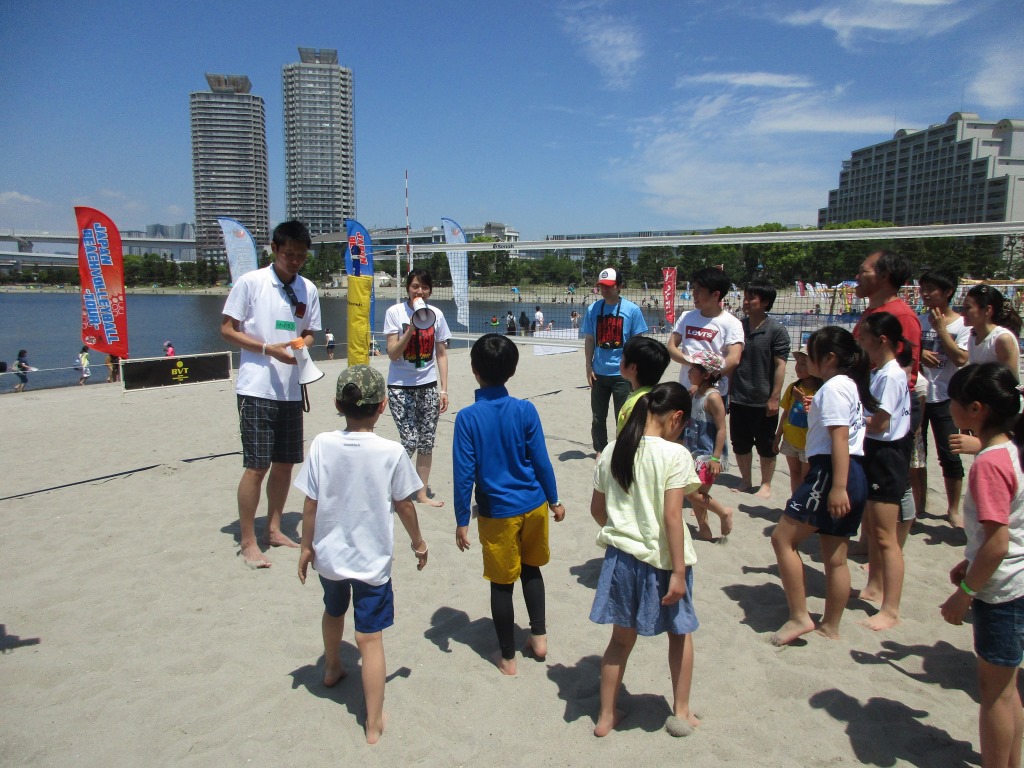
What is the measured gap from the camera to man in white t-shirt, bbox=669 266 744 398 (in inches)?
181

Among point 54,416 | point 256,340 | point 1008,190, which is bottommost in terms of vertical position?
point 54,416

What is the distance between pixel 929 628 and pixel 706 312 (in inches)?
97.2

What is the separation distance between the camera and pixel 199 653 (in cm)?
305

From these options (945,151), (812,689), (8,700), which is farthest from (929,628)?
(945,151)

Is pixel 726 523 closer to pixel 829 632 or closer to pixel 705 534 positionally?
pixel 705 534

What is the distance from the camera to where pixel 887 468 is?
3260 millimetres

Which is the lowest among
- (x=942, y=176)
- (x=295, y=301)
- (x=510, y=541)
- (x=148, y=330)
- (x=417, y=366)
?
(x=148, y=330)

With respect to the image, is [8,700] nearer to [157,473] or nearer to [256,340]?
[256,340]

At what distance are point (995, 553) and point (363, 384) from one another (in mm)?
2315

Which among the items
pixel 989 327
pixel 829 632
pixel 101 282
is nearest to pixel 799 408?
pixel 989 327

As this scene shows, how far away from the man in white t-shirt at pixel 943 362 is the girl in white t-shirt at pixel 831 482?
1791mm

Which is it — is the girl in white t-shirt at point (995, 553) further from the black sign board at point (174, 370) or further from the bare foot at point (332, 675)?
the black sign board at point (174, 370)

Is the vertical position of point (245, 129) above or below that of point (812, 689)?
above

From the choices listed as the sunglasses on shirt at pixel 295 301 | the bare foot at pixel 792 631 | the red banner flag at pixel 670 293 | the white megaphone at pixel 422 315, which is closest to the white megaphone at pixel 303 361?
the sunglasses on shirt at pixel 295 301
